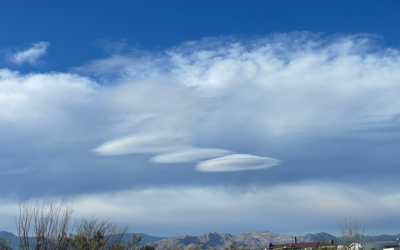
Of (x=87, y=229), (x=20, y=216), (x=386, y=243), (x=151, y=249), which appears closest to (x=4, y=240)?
(x=87, y=229)

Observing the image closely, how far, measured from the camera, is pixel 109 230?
36.4 meters

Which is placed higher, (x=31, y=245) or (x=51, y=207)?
(x=51, y=207)

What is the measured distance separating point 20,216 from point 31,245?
3.28 metres

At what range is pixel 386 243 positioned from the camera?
90.3m

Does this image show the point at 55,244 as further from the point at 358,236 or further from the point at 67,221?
the point at 358,236

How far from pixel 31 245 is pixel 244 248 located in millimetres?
25078

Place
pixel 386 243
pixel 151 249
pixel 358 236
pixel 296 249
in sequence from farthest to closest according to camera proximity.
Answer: pixel 296 249 → pixel 386 243 → pixel 151 249 → pixel 358 236

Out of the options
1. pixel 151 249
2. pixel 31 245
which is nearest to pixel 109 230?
pixel 31 245

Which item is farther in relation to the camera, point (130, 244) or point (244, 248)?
point (244, 248)

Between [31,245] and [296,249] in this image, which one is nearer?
[31,245]

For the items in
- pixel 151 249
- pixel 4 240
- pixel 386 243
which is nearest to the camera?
pixel 4 240

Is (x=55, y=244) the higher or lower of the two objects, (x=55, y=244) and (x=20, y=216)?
the lower

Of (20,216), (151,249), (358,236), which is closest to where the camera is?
(20,216)

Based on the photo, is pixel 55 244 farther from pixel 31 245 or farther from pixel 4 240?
pixel 4 240
